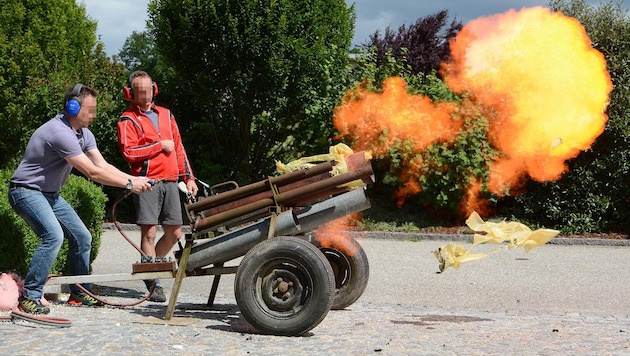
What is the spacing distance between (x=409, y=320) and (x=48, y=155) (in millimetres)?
3333

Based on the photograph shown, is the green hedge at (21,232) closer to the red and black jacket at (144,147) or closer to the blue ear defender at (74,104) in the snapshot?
the red and black jacket at (144,147)

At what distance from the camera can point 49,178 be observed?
6.47 m

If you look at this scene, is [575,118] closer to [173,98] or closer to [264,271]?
[264,271]

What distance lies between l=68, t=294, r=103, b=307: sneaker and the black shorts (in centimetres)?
80

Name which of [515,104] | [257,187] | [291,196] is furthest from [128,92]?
[515,104]

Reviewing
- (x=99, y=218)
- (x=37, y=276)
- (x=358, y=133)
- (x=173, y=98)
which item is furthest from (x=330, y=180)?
(x=173, y=98)

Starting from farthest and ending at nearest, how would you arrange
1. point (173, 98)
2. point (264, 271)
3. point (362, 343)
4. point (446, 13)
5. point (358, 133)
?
1. point (446, 13)
2. point (173, 98)
3. point (358, 133)
4. point (264, 271)
5. point (362, 343)

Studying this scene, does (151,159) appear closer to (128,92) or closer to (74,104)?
(128,92)

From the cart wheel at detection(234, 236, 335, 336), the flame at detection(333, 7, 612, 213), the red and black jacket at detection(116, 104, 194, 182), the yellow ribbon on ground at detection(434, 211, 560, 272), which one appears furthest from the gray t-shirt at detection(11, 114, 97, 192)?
the flame at detection(333, 7, 612, 213)

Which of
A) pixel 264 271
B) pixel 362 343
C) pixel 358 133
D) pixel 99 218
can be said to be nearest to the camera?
pixel 362 343

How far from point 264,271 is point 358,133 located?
346 inches

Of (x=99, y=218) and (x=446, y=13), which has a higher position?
(x=446, y=13)

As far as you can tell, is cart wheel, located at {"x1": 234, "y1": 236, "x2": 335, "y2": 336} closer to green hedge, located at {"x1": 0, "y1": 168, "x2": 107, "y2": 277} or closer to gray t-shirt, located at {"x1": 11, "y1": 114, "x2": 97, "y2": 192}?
gray t-shirt, located at {"x1": 11, "y1": 114, "x2": 97, "y2": 192}

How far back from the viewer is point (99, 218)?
8695 mm
